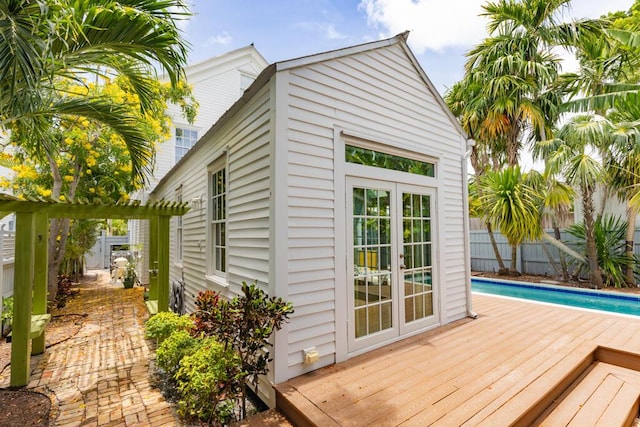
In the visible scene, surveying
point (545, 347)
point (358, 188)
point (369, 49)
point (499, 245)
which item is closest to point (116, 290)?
point (358, 188)

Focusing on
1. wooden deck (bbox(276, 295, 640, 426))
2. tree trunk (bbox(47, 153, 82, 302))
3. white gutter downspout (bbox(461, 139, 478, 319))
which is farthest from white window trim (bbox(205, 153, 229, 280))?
tree trunk (bbox(47, 153, 82, 302))

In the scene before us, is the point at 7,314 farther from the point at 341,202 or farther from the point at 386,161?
the point at 386,161

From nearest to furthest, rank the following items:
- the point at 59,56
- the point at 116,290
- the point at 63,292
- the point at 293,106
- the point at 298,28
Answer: the point at 59,56 → the point at 293,106 → the point at 298,28 → the point at 63,292 → the point at 116,290

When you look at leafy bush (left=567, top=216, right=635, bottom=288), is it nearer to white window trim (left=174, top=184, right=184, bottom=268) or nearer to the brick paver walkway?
the brick paver walkway

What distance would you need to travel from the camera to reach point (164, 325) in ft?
13.6

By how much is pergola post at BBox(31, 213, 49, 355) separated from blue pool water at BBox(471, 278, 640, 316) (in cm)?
1036

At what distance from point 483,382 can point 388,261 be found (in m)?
1.64

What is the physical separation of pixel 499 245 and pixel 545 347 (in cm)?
868

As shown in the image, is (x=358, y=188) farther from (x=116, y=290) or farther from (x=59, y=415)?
(x=116, y=290)

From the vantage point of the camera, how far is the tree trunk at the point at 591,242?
8.19m

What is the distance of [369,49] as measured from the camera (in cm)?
398

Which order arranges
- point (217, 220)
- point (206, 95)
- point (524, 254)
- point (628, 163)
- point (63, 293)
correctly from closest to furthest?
point (217, 220) → point (628, 163) → point (63, 293) → point (524, 254) → point (206, 95)

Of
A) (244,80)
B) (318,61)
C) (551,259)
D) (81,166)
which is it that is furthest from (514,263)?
(81,166)

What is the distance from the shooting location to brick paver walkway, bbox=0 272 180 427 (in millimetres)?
2953
